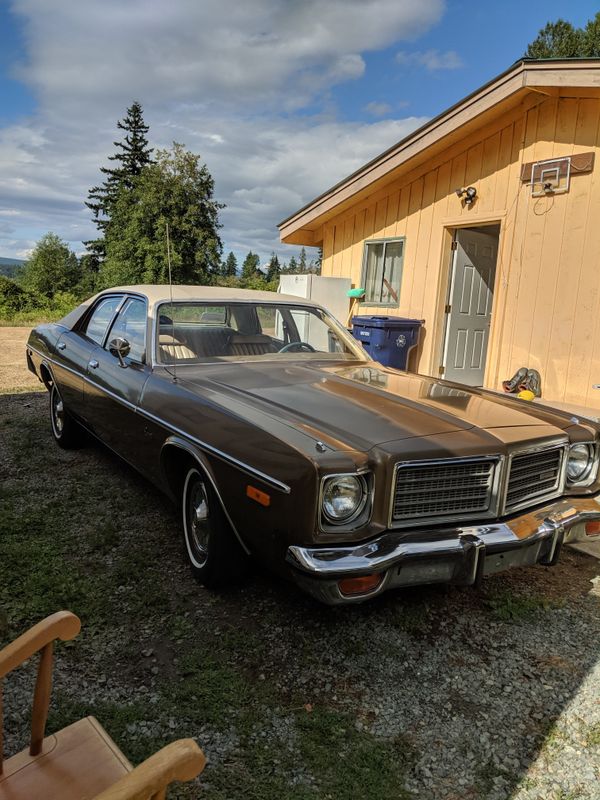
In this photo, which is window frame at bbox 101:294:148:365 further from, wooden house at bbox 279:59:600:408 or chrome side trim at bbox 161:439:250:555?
wooden house at bbox 279:59:600:408

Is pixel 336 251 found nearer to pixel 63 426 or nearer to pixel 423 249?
pixel 423 249

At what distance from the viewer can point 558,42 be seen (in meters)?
24.2

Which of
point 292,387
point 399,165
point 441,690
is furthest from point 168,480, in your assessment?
point 399,165

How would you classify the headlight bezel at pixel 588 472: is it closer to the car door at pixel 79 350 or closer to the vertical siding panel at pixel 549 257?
the car door at pixel 79 350

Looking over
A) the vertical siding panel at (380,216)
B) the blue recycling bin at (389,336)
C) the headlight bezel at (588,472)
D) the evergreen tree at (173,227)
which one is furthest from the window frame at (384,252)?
the evergreen tree at (173,227)

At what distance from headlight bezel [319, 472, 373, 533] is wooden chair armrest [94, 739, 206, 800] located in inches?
52.3

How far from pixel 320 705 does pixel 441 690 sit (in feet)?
1.72

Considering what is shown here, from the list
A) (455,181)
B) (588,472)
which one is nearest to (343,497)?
(588,472)

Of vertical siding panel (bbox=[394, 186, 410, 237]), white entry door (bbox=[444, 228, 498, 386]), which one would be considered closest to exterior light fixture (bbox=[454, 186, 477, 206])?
white entry door (bbox=[444, 228, 498, 386])

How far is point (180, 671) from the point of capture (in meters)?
2.55

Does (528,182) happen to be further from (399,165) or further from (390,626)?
(390,626)

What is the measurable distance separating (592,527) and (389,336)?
531 cm

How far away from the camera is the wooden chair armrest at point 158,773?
989mm

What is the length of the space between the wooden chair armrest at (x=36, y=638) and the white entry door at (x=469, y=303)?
7.60 metres
